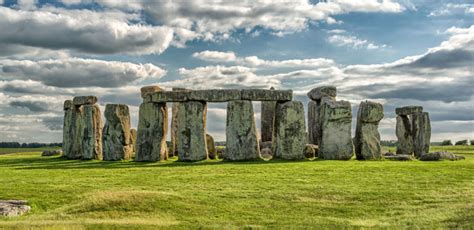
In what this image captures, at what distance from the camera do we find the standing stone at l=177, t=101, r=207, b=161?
25766 mm

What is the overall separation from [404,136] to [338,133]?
8.62m

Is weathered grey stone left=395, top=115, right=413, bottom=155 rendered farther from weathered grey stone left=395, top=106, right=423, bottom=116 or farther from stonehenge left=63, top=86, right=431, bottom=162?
stonehenge left=63, top=86, right=431, bottom=162

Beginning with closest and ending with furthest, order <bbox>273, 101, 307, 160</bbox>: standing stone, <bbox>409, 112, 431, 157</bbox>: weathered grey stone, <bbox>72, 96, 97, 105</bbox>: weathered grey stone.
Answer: <bbox>273, 101, 307, 160</bbox>: standing stone, <bbox>72, 96, 97, 105</bbox>: weathered grey stone, <bbox>409, 112, 431, 157</bbox>: weathered grey stone

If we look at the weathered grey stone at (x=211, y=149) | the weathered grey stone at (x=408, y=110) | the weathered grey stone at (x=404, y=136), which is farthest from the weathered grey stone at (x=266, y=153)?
the weathered grey stone at (x=408, y=110)

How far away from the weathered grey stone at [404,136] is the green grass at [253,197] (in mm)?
10786

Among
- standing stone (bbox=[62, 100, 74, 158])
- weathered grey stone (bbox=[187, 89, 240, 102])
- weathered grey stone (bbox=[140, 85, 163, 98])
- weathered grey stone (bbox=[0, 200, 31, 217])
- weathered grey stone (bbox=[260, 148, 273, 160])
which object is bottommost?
weathered grey stone (bbox=[0, 200, 31, 217])

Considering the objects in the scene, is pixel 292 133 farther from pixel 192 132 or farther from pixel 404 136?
pixel 404 136

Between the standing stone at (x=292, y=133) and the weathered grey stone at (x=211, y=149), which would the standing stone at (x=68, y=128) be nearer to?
the weathered grey stone at (x=211, y=149)

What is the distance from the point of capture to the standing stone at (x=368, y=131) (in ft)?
84.2

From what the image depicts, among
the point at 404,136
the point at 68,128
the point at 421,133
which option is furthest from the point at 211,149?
the point at 421,133

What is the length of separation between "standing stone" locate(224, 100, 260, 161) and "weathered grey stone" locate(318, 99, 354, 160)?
3.45 meters

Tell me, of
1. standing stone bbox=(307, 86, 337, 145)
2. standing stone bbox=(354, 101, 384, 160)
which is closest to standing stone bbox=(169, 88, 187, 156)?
standing stone bbox=(307, 86, 337, 145)

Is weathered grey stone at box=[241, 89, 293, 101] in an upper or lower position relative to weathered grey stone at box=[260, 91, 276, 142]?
upper

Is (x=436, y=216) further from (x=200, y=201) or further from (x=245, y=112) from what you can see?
(x=245, y=112)
